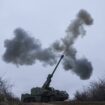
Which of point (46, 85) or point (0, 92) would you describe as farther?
point (46, 85)

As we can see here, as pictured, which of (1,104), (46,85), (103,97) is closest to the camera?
→ (1,104)

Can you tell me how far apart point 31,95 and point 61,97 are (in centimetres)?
262

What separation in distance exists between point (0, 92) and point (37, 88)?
14898 mm

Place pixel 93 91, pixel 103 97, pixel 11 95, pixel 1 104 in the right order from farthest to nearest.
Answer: pixel 93 91
pixel 103 97
pixel 11 95
pixel 1 104

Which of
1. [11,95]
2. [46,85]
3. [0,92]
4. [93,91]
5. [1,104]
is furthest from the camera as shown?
[46,85]

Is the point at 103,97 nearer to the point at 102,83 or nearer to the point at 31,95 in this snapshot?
the point at 102,83

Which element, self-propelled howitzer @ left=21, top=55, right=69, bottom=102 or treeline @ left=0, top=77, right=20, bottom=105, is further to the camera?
self-propelled howitzer @ left=21, top=55, right=69, bottom=102

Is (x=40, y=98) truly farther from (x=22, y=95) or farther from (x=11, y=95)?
(x=11, y=95)

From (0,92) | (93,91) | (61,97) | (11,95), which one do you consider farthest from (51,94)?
(0,92)

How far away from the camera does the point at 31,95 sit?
41156 millimetres

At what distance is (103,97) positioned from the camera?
119ft

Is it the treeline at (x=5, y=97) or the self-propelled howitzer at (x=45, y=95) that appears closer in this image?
the treeline at (x=5, y=97)

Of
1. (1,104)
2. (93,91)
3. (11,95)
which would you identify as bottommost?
(1,104)

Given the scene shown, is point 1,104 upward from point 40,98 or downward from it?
downward
